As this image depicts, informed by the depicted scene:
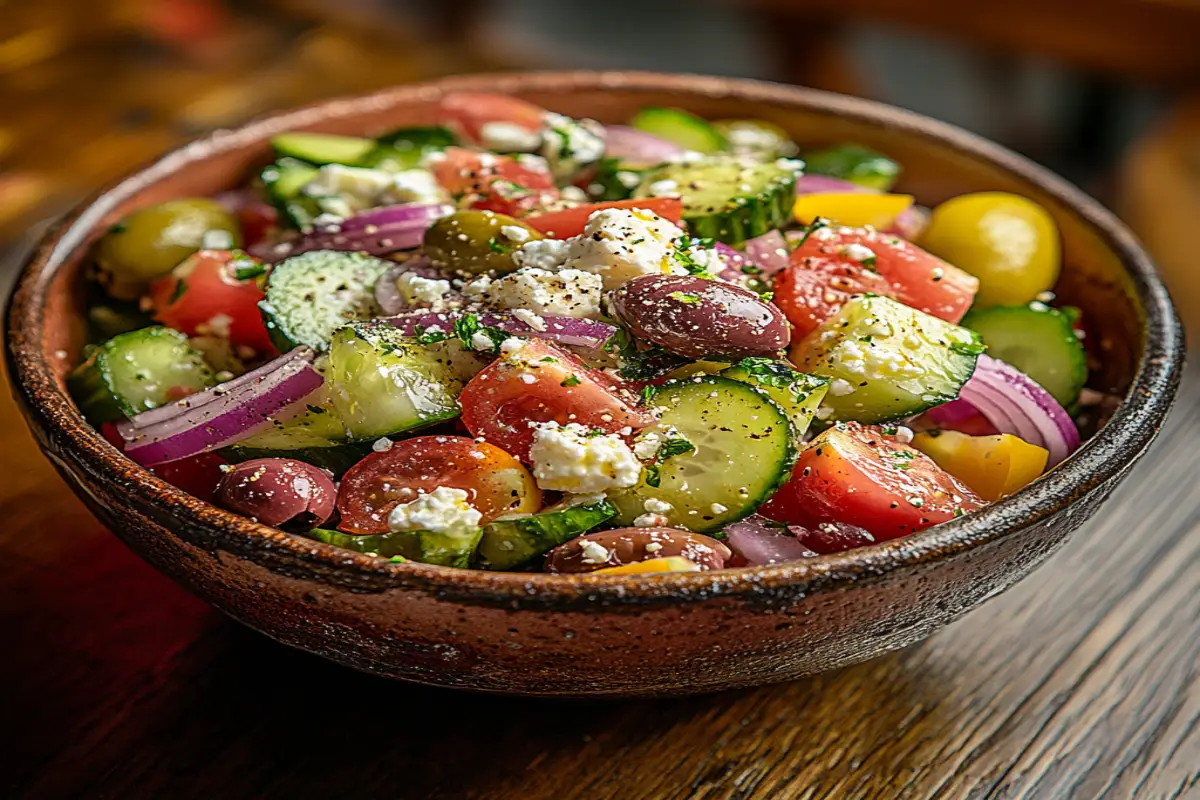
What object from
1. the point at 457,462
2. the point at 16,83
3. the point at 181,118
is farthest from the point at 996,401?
the point at 16,83

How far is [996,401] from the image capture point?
162 centimetres

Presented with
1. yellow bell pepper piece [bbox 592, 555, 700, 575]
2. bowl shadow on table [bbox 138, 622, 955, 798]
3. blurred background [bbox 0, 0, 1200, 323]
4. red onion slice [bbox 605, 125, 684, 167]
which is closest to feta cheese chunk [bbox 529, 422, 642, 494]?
yellow bell pepper piece [bbox 592, 555, 700, 575]

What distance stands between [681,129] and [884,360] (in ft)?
2.82

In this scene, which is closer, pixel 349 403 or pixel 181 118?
pixel 349 403

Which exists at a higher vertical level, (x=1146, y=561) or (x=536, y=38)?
(x=1146, y=561)

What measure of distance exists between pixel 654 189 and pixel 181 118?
192 centimetres

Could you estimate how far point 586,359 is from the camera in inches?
58.8

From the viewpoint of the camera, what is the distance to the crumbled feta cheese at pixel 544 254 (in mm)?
1570

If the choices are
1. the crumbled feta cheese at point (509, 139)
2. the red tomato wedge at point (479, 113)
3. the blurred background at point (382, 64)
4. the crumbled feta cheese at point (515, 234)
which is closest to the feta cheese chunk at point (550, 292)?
the crumbled feta cheese at point (515, 234)

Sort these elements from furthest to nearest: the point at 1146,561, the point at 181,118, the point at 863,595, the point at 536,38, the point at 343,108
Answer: the point at 536,38
the point at 181,118
the point at 343,108
the point at 1146,561
the point at 863,595

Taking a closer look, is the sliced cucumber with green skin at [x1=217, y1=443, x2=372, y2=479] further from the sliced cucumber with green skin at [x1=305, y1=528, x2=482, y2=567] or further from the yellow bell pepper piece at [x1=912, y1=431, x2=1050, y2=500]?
the yellow bell pepper piece at [x1=912, y1=431, x2=1050, y2=500]

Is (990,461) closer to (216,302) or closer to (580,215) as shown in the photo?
(580,215)

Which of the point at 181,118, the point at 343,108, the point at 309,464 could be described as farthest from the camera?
the point at 181,118

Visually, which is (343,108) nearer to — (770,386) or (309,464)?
(309,464)
